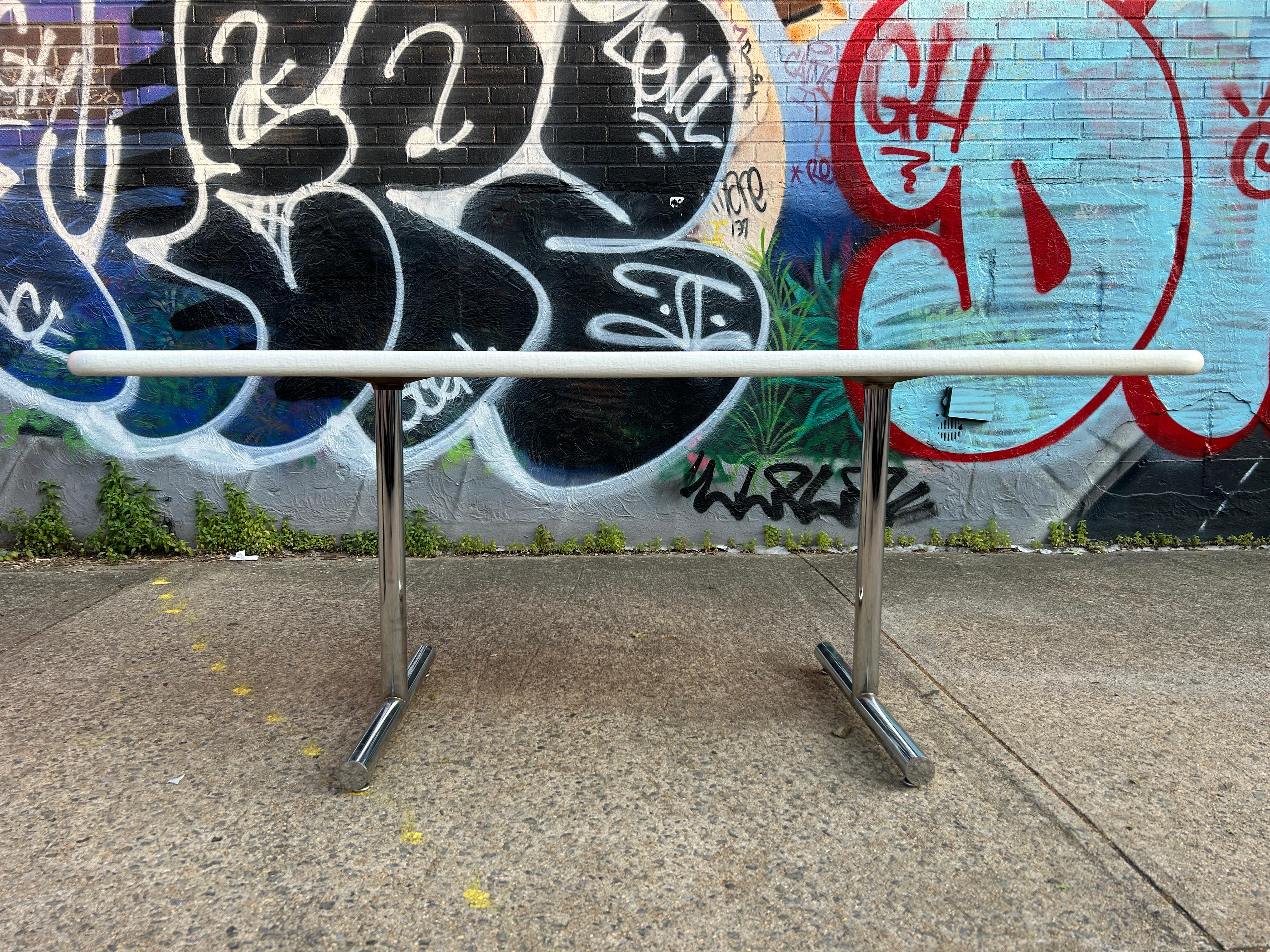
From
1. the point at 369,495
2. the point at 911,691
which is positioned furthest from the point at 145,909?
the point at 369,495

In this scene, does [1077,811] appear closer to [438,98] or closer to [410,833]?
[410,833]

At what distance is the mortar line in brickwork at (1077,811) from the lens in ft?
4.40

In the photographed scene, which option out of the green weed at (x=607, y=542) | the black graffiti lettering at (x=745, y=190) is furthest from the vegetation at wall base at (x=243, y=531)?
the black graffiti lettering at (x=745, y=190)

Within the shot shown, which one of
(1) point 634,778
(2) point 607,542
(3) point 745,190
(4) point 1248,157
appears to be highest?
(4) point 1248,157

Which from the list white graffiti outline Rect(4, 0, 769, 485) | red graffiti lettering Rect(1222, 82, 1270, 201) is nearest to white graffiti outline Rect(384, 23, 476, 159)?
white graffiti outline Rect(4, 0, 769, 485)

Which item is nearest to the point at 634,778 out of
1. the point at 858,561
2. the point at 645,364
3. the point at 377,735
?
the point at 377,735

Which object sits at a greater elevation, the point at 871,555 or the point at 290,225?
the point at 290,225

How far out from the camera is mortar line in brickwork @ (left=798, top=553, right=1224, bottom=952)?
1341 millimetres

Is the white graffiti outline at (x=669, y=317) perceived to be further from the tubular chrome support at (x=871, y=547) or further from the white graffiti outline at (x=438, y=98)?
the tubular chrome support at (x=871, y=547)

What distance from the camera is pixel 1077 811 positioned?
5.43 ft

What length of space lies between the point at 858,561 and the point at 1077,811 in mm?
721

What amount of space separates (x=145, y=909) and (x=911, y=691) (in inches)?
74.3

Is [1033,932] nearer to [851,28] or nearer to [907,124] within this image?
[907,124]

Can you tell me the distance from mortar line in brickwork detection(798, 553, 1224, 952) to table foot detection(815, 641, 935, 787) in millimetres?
224
